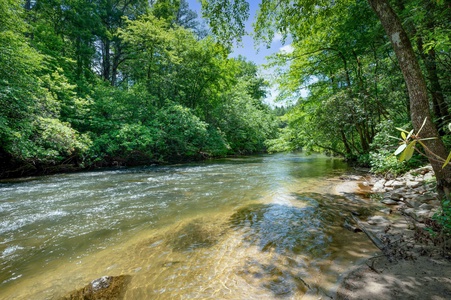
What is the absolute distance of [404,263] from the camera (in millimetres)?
2547

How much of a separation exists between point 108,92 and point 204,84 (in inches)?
371

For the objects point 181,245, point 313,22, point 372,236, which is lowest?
point 181,245

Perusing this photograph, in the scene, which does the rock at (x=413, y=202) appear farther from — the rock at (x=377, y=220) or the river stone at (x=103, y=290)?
the river stone at (x=103, y=290)

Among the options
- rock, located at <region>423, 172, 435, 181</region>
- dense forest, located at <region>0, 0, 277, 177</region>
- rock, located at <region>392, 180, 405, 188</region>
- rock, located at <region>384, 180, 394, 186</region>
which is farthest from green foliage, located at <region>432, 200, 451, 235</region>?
dense forest, located at <region>0, 0, 277, 177</region>

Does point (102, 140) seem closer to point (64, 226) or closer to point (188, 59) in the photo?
point (64, 226)

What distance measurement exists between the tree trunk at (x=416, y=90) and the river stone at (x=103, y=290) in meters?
4.70

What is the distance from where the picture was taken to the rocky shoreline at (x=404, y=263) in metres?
2.11

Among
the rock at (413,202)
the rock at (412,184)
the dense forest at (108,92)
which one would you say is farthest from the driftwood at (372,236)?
the dense forest at (108,92)

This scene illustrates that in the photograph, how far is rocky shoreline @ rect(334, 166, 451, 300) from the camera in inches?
82.9

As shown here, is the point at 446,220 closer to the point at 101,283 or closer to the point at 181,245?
the point at 181,245

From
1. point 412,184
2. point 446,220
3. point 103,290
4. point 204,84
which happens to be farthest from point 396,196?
point 204,84

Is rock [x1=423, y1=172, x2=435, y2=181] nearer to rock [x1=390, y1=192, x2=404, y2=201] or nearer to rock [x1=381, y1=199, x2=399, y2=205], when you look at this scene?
rock [x1=390, y1=192, x2=404, y2=201]

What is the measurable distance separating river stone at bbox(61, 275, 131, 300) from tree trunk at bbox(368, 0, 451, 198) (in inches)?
185

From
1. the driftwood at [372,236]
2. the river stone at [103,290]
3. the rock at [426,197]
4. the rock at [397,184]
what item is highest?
the rock at [426,197]
